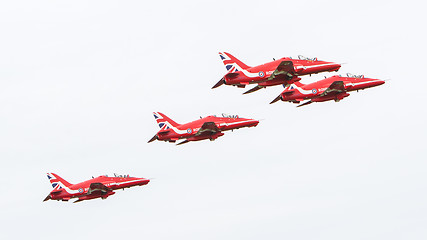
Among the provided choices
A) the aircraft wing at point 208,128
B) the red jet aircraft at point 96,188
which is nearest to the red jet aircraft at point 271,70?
the aircraft wing at point 208,128

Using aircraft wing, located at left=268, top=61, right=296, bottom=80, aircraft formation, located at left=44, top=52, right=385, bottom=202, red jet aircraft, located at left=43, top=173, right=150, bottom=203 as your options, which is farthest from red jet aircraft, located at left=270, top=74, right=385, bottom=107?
red jet aircraft, located at left=43, top=173, right=150, bottom=203

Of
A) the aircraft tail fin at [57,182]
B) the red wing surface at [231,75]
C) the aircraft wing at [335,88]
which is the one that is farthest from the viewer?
the aircraft tail fin at [57,182]

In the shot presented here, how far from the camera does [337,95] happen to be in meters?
156

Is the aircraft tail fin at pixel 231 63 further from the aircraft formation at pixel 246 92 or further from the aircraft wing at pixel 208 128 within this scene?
the aircraft wing at pixel 208 128

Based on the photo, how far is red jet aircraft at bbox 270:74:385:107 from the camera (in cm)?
15625

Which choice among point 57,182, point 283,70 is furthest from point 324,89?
point 57,182

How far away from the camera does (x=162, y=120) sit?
537ft

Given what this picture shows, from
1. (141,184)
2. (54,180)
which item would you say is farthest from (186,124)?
(54,180)

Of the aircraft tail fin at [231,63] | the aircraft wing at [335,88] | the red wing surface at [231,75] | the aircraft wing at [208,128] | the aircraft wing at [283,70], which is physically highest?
the aircraft tail fin at [231,63]

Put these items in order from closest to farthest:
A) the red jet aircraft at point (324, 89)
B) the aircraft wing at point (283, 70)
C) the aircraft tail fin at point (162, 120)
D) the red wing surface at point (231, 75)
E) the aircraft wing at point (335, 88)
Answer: the red wing surface at point (231, 75)
the aircraft wing at point (283, 70)
the aircraft wing at point (335, 88)
the red jet aircraft at point (324, 89)
the aircraft tail fin at point (162, 120)

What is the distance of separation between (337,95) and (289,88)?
7.54m

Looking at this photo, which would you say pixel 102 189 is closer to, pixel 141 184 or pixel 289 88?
pixel 141 184

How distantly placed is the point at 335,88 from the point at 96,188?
145 feet

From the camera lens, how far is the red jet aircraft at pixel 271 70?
484 feet
